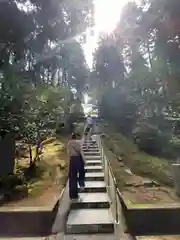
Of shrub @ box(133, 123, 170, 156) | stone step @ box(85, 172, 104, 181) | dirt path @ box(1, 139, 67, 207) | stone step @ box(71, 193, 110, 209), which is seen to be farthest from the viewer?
shrub @ box(133, 123, 170, 156)

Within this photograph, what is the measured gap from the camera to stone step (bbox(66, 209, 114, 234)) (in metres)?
5.84

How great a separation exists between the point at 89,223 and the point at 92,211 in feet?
2.84

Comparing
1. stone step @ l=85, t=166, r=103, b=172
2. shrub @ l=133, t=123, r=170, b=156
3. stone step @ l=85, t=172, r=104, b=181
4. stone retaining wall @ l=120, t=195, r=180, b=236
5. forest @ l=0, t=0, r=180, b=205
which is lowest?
stone retaining wall @ l=120, t=195, r=180, b=236

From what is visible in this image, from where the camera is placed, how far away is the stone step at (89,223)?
584 centimetres

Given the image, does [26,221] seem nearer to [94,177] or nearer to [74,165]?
[74,165]

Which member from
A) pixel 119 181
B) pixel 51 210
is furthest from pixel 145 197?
pixel 51 210

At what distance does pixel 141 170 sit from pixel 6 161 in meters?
5.51

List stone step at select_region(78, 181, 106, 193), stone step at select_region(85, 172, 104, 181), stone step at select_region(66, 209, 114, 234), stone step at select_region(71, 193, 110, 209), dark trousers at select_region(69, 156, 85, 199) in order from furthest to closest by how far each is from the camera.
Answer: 1. stone step at select_region(85, 172, 104, 181)
2. stone step at select_region(78, 181, 106, 193)
3. dark trousers at select_region(69, 156, 85, 199)
4. stone step at select_region(71, 193, 110, 209)
5. stone step at select_region(66, 209, 114, 234)

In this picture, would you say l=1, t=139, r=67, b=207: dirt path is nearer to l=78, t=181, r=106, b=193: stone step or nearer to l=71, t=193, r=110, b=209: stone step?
l=71, t=193, r=110, b=209: stone step

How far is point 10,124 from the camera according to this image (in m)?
10.9

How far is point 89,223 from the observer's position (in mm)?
5922

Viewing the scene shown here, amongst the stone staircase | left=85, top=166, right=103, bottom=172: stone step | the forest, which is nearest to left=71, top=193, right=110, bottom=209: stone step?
the stone staircase

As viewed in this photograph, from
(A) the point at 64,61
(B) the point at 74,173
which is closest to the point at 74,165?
(B) the point at 74,173

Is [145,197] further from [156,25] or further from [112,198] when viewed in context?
[156,25]
